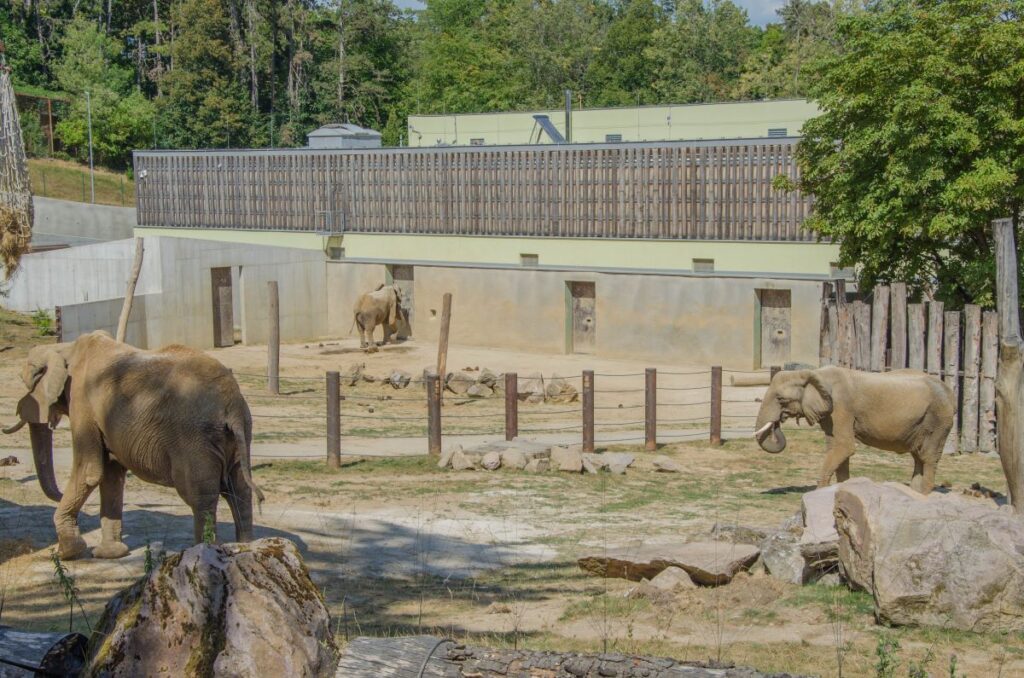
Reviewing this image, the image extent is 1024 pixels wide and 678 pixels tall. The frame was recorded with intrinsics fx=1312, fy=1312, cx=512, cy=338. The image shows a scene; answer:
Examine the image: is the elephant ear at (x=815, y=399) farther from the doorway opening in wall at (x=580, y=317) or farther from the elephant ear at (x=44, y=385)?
the doorway opening in wall at (x=580, y=317)

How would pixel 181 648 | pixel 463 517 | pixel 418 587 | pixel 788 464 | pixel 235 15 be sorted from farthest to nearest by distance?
pixel 235 15, pixel 788 464, pixel 463 517, pixel 418 587, pixel 181 648

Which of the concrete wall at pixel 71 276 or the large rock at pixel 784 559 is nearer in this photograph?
the large rock at pixel 784 559

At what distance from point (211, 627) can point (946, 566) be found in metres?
5.77

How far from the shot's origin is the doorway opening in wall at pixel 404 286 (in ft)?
118

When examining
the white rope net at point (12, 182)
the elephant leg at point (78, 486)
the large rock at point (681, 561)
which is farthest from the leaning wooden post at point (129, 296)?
the large rock at point (681, 561)

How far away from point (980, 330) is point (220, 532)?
39.1 feet

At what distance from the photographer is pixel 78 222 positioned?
46719 millimetres

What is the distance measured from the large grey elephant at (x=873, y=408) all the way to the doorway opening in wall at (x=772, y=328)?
47.5 ft

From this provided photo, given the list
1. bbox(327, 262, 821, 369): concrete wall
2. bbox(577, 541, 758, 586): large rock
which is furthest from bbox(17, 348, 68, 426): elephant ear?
bbox(327, 262, 821, 369): concrete wall

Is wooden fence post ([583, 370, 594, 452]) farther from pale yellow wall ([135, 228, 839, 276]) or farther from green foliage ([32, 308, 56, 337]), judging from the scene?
green foliage ([32, 308, 56, 337])

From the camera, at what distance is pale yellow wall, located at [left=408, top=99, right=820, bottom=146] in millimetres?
38281

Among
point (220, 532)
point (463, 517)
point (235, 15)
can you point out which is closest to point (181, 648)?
point (220, 532)

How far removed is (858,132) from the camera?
2112 centimetres

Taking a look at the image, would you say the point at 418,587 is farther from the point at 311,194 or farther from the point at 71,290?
the point at 311,194
